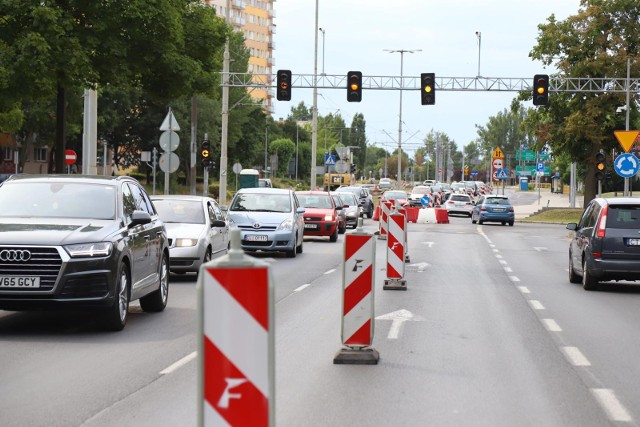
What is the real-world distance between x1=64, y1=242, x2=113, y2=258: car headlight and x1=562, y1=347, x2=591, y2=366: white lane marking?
188 inches

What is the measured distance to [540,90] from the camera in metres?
44.5

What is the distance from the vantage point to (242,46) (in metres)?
118

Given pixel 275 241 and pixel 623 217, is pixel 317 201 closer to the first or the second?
pixel 275 241

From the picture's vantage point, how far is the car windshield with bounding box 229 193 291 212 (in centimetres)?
2827

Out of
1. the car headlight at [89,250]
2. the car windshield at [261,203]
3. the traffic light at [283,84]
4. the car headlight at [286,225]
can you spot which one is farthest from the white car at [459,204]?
the car headlight at [89,250]

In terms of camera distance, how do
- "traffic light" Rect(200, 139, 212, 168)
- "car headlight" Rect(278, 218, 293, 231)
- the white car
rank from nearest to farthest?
"car headlight" Rect(278, 218, 293, 231)
"traffic light" Rect(200, 139, 212, 168)
the white car

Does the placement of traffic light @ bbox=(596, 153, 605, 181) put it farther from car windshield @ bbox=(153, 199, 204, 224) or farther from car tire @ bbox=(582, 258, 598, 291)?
car windshield @ bbox=(153, 199, 204, 224)

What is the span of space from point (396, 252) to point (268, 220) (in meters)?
9.46

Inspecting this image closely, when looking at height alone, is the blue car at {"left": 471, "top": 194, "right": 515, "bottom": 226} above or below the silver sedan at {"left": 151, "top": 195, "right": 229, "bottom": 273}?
below

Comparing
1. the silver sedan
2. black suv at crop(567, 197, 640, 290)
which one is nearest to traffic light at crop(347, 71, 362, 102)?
the silver sedan

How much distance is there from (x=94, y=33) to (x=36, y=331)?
15.3m

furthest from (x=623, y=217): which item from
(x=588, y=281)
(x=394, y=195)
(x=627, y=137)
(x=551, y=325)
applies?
(x=394, y=195)

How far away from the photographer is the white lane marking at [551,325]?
531 inches

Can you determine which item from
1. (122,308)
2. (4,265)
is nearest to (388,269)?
(122,308)
